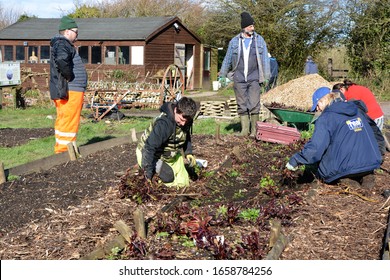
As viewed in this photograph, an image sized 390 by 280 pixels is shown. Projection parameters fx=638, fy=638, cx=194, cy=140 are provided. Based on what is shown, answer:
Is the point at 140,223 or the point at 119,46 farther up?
the point at 119,46

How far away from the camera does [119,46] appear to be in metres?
29.9

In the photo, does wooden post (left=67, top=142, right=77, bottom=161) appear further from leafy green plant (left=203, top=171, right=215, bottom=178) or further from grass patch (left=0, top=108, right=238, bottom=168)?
leafy green plant (left=203, top=171, right=215, bottom=178)

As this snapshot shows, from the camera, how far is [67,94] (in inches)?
387

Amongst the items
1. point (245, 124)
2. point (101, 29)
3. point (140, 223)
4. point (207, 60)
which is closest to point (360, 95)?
point (245, 124)

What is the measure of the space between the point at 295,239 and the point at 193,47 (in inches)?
1135

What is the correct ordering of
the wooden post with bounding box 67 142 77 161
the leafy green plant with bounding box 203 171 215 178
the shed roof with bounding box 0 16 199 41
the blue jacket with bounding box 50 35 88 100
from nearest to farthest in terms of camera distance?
the leafy green plant with bounding box 203 171 215 178 < the wooden post with bounding box 67 142 77 161 < the blue jacket with bounding box 50 35 88 100 < the shed roof with bounding box 0 16 199 41

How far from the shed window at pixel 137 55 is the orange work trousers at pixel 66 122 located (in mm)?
19729

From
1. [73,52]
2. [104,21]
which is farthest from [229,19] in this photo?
[73,52]

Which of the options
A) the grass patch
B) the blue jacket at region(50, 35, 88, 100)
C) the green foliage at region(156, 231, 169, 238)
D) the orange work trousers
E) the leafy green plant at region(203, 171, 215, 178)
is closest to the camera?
the green foliage at region(156, 231, 169, 238)

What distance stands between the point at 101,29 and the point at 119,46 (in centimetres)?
244

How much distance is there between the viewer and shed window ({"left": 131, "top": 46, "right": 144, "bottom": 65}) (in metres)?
29.5

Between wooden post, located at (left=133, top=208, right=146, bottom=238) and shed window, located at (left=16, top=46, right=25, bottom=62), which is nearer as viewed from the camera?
wooden post, located at (left=133, top=208, right=146, bottom=238)

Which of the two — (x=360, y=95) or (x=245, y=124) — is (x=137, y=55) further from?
(x=360, y=95)

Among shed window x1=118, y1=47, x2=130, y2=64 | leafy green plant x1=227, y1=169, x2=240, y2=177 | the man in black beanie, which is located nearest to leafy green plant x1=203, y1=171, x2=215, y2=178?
leafy green plant x1=227, y1=169, x2=240, y2=177
